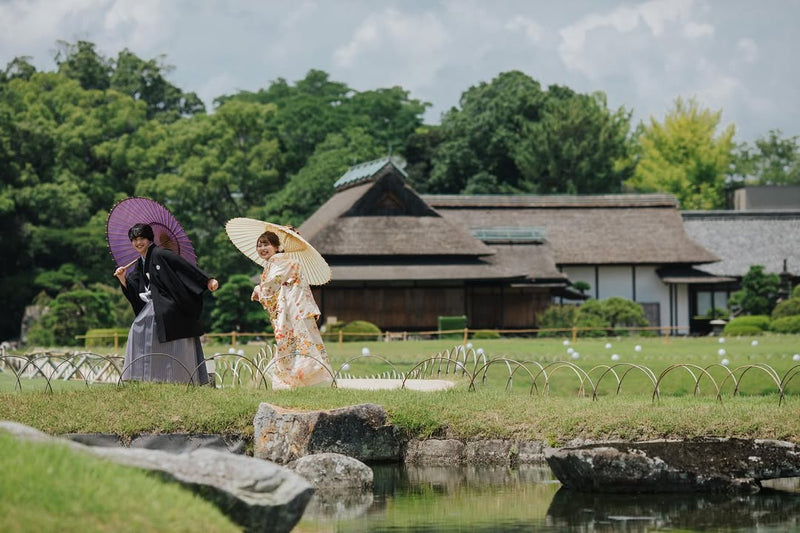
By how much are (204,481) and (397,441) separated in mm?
5310

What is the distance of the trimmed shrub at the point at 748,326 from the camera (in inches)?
1411

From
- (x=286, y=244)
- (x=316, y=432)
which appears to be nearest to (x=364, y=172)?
(x=286, y=244)

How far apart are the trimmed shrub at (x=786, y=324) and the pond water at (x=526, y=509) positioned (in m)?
25.0

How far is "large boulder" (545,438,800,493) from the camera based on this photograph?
437 inches

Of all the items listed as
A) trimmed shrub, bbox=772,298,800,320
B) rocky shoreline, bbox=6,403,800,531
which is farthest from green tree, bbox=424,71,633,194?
rocky shoreline, bbox=6,403,800,531

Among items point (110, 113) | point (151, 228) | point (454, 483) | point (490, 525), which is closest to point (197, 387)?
point (151, 228)

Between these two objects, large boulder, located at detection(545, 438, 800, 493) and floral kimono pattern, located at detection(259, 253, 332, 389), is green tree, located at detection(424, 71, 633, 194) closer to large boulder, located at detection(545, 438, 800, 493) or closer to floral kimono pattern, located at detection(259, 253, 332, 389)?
floral kimono pattern, located at detection(259, 253, 332, 389)

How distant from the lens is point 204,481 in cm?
795

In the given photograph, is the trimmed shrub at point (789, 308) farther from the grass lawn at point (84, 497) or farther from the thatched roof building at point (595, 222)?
the grass lawn at point (84, 497)

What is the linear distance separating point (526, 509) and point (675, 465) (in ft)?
5.37

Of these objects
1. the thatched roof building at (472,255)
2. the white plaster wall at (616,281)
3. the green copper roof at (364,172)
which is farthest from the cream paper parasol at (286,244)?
the white plaster wall at (616,281)

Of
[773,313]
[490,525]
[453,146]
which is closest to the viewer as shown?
[490,525]

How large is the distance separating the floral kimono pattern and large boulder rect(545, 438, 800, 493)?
482 centimetres

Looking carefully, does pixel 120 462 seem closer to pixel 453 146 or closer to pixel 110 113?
pixel 110 113
